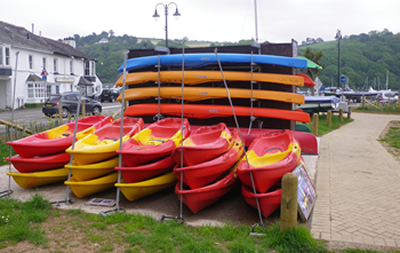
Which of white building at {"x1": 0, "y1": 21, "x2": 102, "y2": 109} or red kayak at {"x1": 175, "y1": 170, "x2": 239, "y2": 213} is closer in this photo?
red kayak at {"x1": 175, "y1": 170, "x2": 239, "y2": 213}

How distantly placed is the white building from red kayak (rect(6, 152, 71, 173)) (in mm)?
22187

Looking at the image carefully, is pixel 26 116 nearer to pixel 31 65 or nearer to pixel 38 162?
pixel 31 65

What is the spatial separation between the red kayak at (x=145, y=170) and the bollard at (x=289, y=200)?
2.33m

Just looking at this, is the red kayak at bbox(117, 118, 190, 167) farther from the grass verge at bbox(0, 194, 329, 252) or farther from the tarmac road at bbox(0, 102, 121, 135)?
the tarmac road at bbox(0, 102, 121, 135)

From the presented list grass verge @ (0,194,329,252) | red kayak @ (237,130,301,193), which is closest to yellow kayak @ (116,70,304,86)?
red kayak @ (237,130,301,193)

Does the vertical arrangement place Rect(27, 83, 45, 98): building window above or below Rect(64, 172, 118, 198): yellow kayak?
above

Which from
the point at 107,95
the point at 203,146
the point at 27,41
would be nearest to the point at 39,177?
the point at 203,146

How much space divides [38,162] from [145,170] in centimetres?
225

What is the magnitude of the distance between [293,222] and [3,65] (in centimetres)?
3296

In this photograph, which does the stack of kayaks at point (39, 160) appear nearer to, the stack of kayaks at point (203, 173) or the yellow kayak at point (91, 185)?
the yellow kayak at point (91, 185)

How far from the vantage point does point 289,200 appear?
4602 millimetres

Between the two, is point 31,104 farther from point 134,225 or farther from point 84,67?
point 134,225

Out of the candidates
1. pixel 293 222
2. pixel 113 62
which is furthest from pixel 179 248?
pixel 113 62

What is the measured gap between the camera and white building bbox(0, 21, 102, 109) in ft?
105
